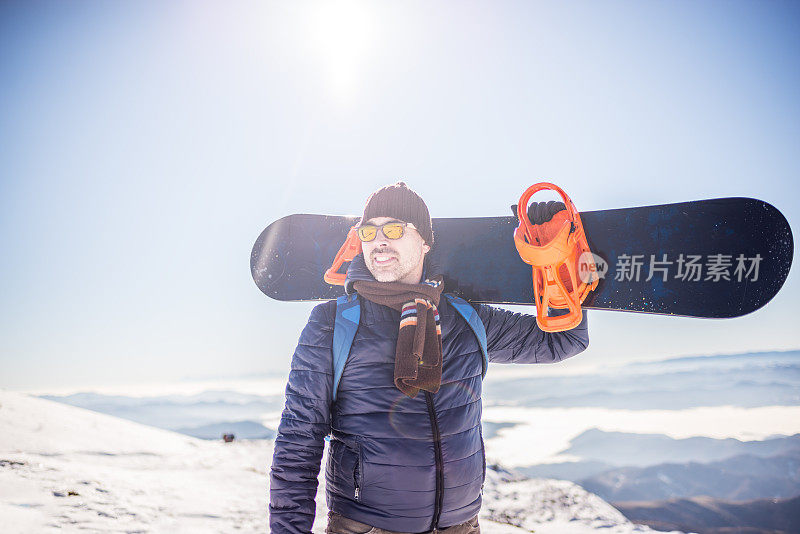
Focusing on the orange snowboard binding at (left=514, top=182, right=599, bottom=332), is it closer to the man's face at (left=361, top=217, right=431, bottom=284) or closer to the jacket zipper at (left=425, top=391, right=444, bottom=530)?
the man's face at (left=361, top=217, right=431, bottom=284)

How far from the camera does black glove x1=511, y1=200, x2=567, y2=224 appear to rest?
85.5 inches

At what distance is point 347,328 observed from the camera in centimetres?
176

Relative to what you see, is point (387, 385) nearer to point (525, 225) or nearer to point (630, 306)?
point (525, 225)

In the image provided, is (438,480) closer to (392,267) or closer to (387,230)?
(392,267)

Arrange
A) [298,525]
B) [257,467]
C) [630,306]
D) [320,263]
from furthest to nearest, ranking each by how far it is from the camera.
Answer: [257,467] < [320,263] < [630,306] < [298,525]

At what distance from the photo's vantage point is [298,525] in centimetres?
160

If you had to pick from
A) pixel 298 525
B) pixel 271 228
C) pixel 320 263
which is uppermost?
pixel 271 228

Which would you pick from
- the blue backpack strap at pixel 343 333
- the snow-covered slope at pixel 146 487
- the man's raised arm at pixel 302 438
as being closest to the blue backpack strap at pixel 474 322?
the blue backpack strap at pixel 343 333

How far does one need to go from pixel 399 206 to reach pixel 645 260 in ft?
4.94

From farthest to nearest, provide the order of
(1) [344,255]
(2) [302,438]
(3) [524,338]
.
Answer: (1) [344,255] → (3) [524,338] → (2) [302,438]

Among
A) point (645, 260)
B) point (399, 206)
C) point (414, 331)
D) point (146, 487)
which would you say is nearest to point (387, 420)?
point (414, 331)

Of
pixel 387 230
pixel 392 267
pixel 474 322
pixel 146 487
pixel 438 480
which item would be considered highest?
pixel 387 230

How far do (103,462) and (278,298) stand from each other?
434cm

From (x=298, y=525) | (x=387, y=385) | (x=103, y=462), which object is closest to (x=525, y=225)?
(x=387, y=385)
